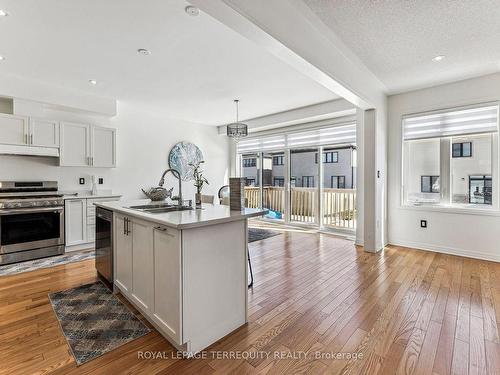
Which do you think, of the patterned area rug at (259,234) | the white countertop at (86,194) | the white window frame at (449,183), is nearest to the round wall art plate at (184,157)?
the white countertop at (86,194)

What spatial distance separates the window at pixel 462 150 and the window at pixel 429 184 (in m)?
0.44

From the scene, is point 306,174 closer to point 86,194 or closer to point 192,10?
point 192,10

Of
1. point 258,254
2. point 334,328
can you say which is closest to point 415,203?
point 258,254

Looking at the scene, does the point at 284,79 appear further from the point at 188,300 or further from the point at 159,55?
the point at 188,300

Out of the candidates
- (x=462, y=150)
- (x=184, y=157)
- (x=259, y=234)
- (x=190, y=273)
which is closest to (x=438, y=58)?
(x=462, y=150)

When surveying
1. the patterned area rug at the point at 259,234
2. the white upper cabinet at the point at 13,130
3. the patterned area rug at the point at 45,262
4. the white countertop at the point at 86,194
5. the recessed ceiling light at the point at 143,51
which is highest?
the recessed ceiling light at the point at 143,51

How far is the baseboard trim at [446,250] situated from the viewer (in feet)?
12.0

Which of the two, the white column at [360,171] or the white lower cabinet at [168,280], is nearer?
the white lower cabinet at [168,280]

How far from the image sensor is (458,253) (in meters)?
3.89

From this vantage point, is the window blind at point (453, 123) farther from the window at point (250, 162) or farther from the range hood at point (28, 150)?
the range hood at point (28, 150)

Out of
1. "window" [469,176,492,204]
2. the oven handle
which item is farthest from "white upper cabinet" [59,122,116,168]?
"window" [469,176,492,204]

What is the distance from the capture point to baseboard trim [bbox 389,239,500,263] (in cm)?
364

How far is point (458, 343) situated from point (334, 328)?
871mm

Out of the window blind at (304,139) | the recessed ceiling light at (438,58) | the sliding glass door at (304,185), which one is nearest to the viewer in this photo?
the recessed ceiling light at (438,58)
